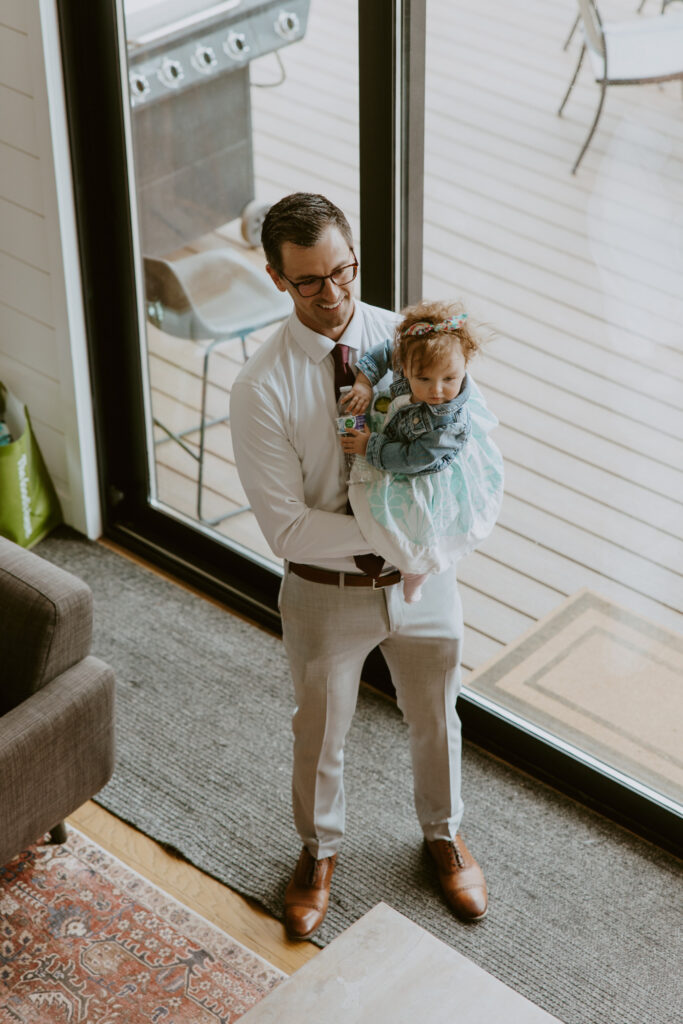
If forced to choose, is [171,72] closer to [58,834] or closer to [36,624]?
[36,624]

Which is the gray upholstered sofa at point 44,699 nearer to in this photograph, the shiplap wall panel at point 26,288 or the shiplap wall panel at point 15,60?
the shiplap wall panel at point 26,288

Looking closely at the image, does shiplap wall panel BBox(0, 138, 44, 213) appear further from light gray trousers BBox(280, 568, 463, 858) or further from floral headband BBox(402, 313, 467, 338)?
floral headband BBox(402, 313, 467, 338)

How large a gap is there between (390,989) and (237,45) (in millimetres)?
2099

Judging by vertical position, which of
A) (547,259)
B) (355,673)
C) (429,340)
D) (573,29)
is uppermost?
(573,29)

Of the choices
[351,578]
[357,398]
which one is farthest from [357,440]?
[351,578]

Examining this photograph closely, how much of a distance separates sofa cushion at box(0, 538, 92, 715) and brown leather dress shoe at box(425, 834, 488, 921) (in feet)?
2.96

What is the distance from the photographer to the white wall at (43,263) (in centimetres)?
301

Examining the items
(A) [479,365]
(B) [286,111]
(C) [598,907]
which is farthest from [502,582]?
(B) [286,111]

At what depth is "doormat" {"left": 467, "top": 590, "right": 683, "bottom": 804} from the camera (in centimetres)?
270

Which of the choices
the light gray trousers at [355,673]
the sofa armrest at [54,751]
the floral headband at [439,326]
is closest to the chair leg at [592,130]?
the floral headband at [439,326]

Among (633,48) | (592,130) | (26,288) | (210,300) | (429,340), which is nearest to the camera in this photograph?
(429,340)

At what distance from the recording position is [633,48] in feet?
7.21

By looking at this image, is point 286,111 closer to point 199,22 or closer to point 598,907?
point 199,22

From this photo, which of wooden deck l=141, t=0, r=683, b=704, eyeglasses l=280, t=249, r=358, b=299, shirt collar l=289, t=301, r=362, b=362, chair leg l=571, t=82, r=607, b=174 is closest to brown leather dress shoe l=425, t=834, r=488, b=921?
wooden deck l=141, t=0, r=683, b=704
